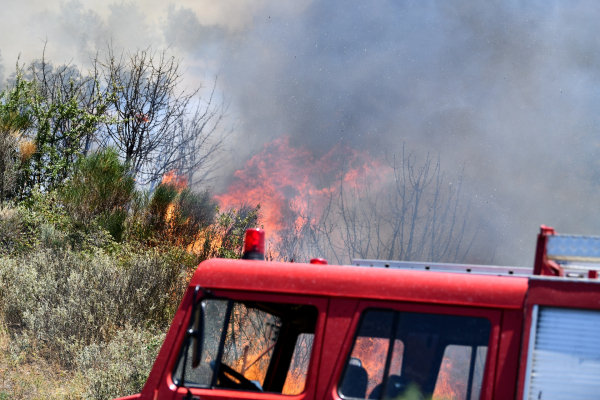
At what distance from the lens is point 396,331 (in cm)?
260

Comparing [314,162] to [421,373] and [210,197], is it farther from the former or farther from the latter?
[421,373]

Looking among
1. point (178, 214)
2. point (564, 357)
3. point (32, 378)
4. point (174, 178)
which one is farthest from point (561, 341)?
point (174, 178)

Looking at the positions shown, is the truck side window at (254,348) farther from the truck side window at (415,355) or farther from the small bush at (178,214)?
the small bush at (178,214)

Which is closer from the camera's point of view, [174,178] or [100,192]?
[100,192]

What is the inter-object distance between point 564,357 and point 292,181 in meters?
12.6

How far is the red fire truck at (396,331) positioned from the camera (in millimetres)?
2375

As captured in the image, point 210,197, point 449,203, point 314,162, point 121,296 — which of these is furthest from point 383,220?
point 121,296

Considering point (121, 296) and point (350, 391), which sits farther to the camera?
point (121, 296)

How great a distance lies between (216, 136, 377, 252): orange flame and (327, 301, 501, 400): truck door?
442 inches

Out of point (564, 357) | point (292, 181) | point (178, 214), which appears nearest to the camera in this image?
point (564, 357)

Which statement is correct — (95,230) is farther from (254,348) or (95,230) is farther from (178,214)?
(254,348)

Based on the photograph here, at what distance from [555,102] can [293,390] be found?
1384 centimetres

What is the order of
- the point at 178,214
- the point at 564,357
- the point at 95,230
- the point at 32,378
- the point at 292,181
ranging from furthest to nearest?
the point at 292,181, the point at 178,214, the point at 95,230, the point at 32,378, the point at 564,357

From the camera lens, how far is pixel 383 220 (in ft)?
43.4
